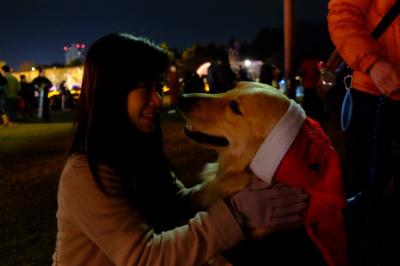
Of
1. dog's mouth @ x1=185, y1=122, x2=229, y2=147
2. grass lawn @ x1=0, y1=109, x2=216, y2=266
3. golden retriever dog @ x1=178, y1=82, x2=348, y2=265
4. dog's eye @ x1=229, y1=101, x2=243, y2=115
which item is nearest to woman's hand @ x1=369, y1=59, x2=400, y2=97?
golden retriever dog @ x1=178, y1=82, x2=348, y2=265

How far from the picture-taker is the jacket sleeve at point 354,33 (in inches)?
78.7

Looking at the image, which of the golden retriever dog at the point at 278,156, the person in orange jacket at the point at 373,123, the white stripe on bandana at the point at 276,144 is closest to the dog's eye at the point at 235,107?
the golden retriever dog at the point at 278,156

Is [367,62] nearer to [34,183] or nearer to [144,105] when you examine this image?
[144,105]

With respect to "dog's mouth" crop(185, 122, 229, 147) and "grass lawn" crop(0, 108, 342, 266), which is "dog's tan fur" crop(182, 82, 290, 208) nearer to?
"dog's mouth" crop(185, 122, 229, 147)

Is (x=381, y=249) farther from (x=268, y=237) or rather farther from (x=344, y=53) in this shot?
(x=344, y=53)

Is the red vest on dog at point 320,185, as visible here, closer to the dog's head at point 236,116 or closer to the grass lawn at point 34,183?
the dog's head at point 236,116

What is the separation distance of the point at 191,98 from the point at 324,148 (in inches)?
36.3

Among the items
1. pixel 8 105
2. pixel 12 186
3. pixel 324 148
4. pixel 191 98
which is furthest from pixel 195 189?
pixel 8 105

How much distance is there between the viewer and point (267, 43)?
6309cm

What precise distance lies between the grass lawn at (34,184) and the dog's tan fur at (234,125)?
222cm

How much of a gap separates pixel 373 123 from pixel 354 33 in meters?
0.44

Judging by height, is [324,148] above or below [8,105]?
above

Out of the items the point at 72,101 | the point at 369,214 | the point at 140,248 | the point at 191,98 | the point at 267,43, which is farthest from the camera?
the point at 267,43

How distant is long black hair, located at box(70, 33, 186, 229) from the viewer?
174 cm
